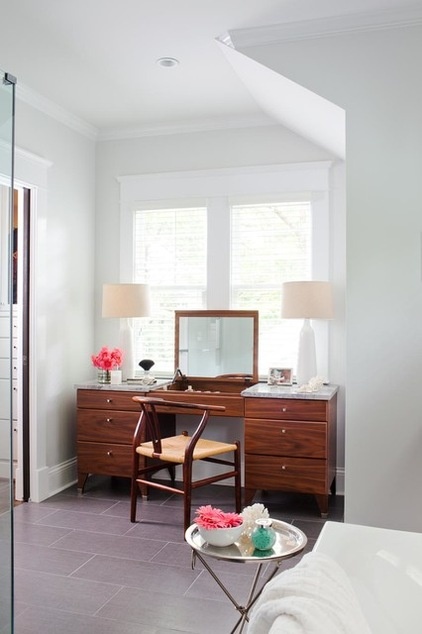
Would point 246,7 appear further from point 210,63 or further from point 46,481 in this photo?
point 46,481

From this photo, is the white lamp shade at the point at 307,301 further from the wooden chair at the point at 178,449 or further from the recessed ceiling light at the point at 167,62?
the recessed ceiling light at the point at 167,62

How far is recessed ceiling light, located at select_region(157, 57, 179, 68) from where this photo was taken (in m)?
3.49

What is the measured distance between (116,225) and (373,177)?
92.5 inches

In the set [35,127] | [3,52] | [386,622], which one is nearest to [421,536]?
[386,622]

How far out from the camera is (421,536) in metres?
1.92

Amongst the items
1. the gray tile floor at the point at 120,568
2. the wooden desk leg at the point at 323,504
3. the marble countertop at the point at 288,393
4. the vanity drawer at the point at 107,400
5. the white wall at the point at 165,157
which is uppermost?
the white wall at the point at 165,157

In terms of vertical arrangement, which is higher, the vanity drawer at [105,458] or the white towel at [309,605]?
the white towel at [309,605]

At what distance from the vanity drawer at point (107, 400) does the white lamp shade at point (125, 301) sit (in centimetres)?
57

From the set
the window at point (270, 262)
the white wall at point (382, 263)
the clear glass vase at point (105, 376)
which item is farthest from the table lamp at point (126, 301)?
the white wall at point (382, 263)

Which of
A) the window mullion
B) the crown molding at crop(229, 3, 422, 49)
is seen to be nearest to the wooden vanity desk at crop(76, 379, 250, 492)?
the window mullion

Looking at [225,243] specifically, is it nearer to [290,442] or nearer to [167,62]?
[167,62]

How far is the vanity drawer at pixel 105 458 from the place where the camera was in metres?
4.15

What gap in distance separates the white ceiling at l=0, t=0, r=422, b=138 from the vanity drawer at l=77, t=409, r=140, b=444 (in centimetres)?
222

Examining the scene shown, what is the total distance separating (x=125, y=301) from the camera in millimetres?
4316
